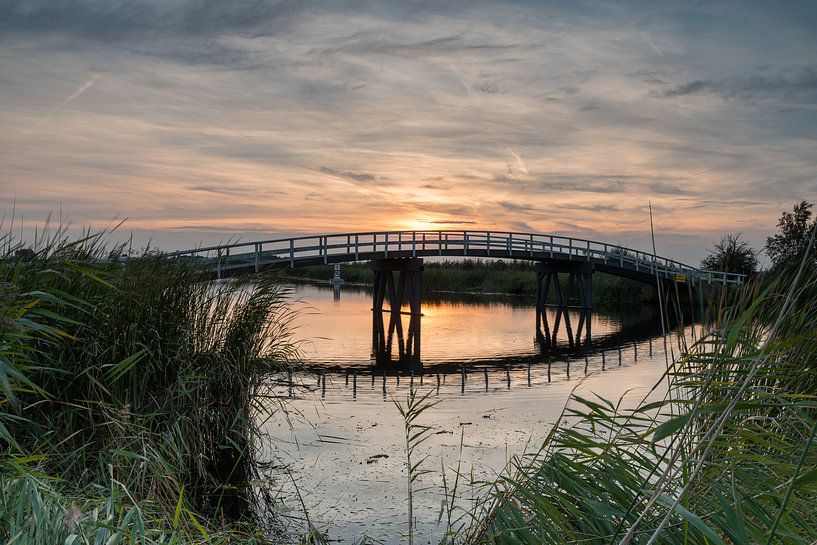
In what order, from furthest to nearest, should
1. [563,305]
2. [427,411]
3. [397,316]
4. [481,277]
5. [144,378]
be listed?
[481,277], [563,305], [397,316], [427,411], [144,378]

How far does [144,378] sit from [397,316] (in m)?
23.4

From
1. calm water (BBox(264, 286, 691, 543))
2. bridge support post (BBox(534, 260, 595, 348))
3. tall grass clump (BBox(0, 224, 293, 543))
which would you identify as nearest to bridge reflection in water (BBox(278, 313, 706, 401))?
calm water (BBox(264, 286, 691, 543))

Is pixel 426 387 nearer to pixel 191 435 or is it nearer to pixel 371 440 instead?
pixel 371 440

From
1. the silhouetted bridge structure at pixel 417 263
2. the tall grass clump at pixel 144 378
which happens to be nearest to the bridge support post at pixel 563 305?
the silhouetted bridge structure at pixel 417 263

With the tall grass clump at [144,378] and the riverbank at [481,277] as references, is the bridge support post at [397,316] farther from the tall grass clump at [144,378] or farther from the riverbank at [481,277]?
the riverbank at [481,277]

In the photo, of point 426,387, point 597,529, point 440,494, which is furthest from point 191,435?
point 426,387

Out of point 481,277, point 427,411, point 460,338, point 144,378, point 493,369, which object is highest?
point 481,277

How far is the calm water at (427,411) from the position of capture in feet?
23.5

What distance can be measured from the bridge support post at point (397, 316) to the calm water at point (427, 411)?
570 mm

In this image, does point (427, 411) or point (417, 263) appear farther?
point (417, 263)

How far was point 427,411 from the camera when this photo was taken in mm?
12461

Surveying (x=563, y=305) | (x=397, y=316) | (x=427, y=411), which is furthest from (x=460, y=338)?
(x=563, y=305)

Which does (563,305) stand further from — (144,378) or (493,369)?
(144,378)

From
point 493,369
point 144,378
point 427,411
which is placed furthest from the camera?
point 493,369
